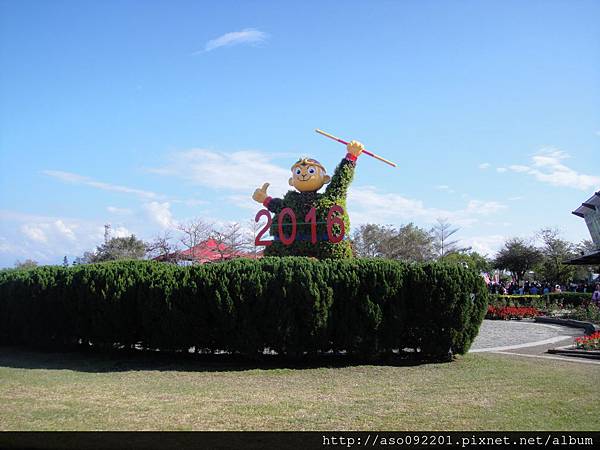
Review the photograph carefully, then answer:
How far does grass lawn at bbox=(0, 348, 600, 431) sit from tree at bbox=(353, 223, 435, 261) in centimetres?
3412

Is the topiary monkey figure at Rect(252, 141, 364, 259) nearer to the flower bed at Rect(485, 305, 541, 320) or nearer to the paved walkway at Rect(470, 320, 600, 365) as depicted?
the paved walkway at Rect(470, 320, 600, 365)

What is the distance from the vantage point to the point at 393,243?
4588 cm

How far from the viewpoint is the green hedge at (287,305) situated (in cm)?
1077

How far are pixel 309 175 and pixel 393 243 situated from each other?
97.4 feet

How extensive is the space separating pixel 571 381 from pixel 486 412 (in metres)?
2.88

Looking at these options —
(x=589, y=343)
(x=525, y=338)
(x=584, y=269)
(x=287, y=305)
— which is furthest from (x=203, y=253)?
(x=584, y=269)

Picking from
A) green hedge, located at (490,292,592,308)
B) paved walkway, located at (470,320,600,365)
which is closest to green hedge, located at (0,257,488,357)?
paved walkway, located at (470,320,600,365)

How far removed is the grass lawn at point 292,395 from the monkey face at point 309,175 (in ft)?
25.0

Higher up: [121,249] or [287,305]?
[121,249]

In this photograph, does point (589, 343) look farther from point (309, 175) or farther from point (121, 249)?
point (121, 249)

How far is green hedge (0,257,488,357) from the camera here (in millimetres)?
10766

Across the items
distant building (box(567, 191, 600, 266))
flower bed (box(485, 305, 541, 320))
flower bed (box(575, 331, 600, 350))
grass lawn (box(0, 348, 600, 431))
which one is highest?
distant building (box(567, 191, 600, 266))

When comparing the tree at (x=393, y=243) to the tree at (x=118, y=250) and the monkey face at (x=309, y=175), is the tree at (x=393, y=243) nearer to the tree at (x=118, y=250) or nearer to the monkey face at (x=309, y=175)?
the tree at (x=118, y=250)

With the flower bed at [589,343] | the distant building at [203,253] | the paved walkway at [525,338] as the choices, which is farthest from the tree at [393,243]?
the flower bed at [589,343]
